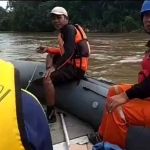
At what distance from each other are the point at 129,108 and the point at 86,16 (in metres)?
35.1

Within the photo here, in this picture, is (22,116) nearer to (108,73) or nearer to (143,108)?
(143,108)

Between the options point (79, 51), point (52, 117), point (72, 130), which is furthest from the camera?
point (79, 51)

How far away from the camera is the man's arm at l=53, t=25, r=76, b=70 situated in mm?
3299

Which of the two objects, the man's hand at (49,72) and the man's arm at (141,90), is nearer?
the man's arm at (141,90)

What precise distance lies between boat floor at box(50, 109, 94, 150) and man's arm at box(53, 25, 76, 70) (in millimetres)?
536

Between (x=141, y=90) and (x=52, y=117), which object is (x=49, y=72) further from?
(x=141, y=90)

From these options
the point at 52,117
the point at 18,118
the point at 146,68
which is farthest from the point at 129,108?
the point at 52,117

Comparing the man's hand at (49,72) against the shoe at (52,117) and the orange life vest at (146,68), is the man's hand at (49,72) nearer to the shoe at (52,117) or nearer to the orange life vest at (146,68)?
the shoe at (52,117)

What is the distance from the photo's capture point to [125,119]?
1920 millimetres

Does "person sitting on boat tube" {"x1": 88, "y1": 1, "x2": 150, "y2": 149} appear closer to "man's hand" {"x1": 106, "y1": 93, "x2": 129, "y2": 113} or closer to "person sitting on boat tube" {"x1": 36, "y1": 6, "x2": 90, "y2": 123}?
"man's hand" {"x1": 106, "y1": 93, "x2": 129, "y2": 113}

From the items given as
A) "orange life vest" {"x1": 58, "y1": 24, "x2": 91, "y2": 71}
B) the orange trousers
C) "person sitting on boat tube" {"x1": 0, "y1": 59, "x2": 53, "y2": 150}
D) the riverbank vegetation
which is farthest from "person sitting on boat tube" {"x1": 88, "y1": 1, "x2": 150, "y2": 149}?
the riverbank vegetation

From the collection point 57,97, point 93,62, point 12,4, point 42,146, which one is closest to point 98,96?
point 57,97

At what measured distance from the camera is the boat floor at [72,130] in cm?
272

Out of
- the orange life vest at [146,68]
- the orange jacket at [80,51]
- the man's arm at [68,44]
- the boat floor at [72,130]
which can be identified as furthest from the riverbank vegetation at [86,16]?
the orange life vest at [146,68]
